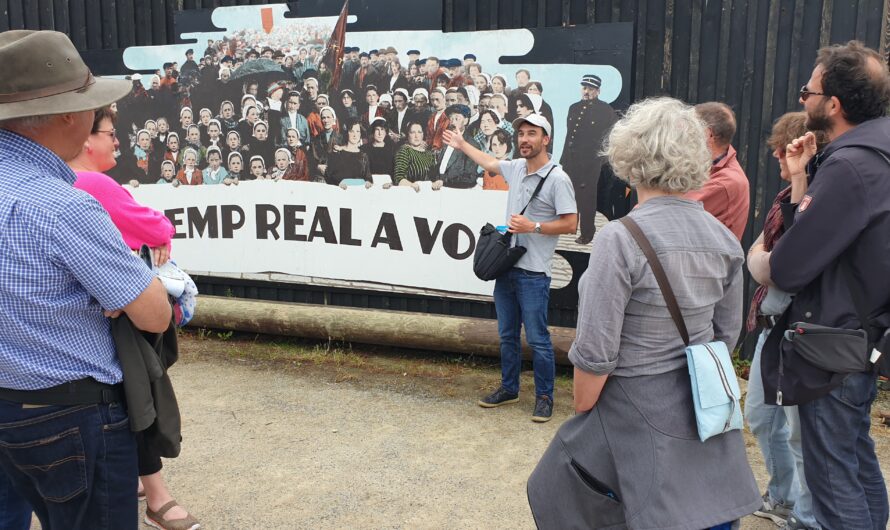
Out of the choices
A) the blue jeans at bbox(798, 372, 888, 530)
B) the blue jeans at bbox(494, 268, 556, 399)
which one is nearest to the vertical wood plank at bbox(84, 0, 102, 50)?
the blue jeans at bbox(494, 268, 556, 399)

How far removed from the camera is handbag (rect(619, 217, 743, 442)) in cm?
223

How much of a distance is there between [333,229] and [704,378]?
467cm

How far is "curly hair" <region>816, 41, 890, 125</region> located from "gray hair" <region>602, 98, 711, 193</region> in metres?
0.76

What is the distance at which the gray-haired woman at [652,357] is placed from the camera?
2.22 meters

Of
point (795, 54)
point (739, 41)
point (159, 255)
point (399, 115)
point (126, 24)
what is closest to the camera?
point (159, 255)

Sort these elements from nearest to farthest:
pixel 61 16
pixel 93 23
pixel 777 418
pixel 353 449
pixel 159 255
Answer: pixel 159 255, pixel 777 418, pixel 353 449, pixel 93 23, pixel 61 16

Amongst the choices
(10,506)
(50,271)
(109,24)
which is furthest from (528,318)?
(109,24)

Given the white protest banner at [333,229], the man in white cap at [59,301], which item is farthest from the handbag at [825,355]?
the white protest banner at [333,229]

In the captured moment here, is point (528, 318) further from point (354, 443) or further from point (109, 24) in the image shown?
point (109, 24)

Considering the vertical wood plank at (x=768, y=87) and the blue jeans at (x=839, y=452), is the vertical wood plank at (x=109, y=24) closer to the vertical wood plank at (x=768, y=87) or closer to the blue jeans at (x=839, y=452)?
the vertical wood plank at (x=768, y=87)

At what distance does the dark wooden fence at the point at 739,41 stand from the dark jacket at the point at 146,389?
4181 millimetres

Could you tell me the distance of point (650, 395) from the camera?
7.50 feet

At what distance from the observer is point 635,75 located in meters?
5.55

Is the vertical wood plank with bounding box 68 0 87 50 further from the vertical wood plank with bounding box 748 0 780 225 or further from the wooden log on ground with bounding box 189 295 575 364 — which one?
the vertical wood plank with bounding box 748 0 780 225
